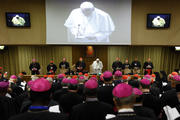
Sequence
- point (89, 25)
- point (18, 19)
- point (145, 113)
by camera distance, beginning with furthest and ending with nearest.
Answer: point (89, 25) → point (18, 19) → point (145, 113)

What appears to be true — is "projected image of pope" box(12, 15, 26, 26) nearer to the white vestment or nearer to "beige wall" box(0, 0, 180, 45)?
"beige wall" box(0, 0, 180, 45)

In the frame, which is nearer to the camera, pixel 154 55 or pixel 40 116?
pixel 40 116

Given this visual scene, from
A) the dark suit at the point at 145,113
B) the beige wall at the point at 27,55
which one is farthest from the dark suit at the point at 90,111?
the beige wall at the point at 27,55

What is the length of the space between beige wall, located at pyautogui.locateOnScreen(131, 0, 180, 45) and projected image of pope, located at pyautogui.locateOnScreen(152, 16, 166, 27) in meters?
0.32

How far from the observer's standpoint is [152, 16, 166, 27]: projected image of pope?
28.2ft

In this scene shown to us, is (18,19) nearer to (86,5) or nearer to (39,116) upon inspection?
(86,5)

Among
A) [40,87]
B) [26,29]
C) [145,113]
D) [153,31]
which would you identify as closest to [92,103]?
[145,113]

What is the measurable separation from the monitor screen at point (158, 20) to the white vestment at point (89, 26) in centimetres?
192

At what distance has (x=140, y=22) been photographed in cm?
886

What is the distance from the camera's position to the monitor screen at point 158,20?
336 inches

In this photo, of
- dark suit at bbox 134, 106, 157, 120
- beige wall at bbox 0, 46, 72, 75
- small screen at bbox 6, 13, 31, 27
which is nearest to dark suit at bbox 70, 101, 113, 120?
dark suit at bbox 134, 106, 157, 120

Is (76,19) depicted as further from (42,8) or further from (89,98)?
(89,98)

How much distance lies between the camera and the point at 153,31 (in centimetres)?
887

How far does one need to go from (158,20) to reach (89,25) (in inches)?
139
